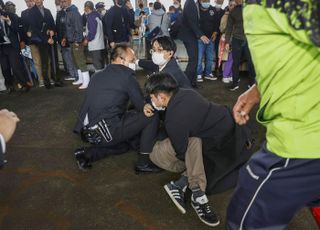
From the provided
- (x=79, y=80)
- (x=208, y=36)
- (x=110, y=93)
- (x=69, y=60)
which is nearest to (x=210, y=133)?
(x=110, y=93)

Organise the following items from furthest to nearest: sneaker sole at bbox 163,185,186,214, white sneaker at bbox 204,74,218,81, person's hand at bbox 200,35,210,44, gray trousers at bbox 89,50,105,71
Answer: white sneaker at bbox 204,74,218,81 → gray trousers at bbox 89,50,105,71 → person's hand at bbox 200,35,210,44 → sneaker sole at bbox 163,185,186,214

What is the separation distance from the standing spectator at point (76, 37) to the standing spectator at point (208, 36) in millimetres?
2114

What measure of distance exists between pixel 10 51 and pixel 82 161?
127 inches

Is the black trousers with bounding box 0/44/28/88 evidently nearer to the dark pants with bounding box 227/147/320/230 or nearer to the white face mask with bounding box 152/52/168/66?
the white face mask with bounding box 152/52/168/66

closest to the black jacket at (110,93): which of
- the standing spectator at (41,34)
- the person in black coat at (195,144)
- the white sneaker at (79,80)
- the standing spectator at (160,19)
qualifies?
the person in black coat at (195,144)

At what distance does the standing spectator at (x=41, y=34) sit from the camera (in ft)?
17.3

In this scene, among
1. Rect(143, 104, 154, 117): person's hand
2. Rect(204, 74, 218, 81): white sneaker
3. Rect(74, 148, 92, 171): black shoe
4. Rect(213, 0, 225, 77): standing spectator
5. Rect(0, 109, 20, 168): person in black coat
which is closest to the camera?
Rect(0, 109, 20, 168): person in black coat

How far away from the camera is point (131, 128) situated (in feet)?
9.62

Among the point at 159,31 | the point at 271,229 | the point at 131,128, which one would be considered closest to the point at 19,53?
the point at 159,31

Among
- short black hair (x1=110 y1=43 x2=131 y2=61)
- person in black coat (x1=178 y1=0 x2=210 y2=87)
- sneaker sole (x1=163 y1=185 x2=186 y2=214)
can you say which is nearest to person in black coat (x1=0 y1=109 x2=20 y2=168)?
sneaker sole (x1=163 y1=185 x2=186 y2=214)

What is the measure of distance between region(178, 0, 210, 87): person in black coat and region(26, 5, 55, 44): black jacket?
229 centimetres

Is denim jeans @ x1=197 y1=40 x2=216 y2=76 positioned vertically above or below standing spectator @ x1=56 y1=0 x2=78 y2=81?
below

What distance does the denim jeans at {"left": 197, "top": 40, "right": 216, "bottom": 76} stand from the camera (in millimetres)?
5801

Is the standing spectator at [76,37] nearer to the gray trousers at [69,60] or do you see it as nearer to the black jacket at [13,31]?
the gray trousers at [69,60]
